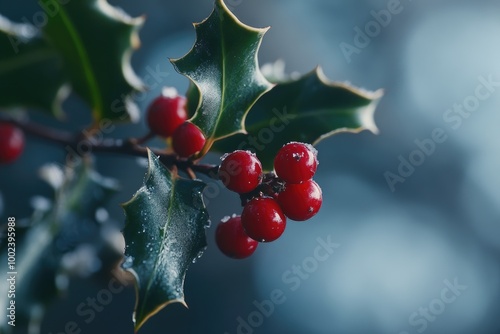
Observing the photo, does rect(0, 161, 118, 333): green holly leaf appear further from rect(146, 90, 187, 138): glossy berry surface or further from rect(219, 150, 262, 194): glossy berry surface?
rect(219, 150, 262, 194): glossy berry surface

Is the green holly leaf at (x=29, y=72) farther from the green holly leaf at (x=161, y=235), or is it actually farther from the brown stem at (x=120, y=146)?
the green holly leaf at (x=161, y=235)

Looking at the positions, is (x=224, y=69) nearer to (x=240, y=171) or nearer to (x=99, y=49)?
(x=240, y=171)

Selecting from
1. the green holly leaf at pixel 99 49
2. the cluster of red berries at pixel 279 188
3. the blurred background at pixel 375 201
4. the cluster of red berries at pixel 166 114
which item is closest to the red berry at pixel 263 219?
the cluster of red berries at pixel 279 188

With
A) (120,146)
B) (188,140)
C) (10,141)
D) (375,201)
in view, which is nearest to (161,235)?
(188,140)

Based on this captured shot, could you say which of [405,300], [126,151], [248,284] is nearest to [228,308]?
[248,284]

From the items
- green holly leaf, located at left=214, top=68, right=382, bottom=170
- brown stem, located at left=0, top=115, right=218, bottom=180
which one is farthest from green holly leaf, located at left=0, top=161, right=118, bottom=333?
green holly leaf, located at left=214, top=68, right=382, bottom=170

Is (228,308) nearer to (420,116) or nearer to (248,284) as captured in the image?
(248,284)
